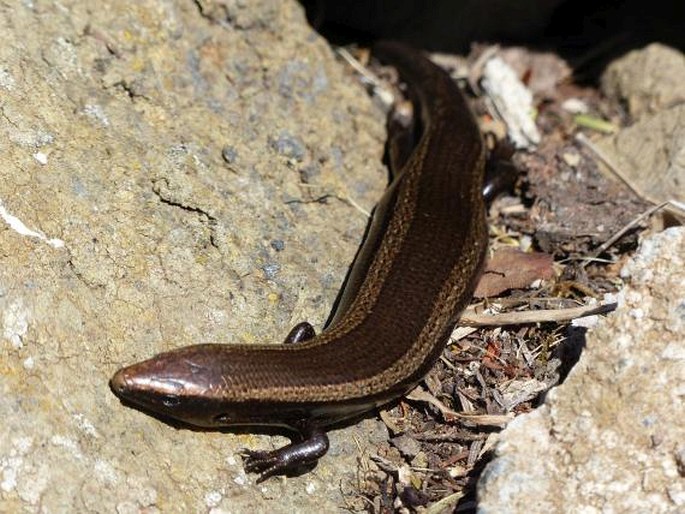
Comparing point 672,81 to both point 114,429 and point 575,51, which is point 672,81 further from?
point 114,429

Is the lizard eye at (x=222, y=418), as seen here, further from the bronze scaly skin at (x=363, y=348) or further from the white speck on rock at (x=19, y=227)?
the white speck on rock at (x=19, y=227)

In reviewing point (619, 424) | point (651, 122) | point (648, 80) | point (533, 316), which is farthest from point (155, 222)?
point (648, 80)

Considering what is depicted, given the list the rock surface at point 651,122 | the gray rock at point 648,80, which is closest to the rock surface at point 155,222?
the rock surface at point 651,122

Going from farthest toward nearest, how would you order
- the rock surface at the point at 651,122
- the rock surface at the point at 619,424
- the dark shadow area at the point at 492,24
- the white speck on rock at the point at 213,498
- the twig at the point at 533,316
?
the dark shadow area at the point at 492,24, the rock surface at the point at 651,122, the twig at the point at 533,316, the white speck on rock at the point at 213,498, the rock surface at the point at 619,424

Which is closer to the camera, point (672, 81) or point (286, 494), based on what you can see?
point (286, 494)

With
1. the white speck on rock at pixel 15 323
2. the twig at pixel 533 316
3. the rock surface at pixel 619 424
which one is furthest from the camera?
the twig at pixel 533 316

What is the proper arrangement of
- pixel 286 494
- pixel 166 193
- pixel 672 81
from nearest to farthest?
1. pixel 286 494
2. pixel 166 193
3. pixel 672 81

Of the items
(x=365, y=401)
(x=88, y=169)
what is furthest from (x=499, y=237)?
(x=88, y=169)

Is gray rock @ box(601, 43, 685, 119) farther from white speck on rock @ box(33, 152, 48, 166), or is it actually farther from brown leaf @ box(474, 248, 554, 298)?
white speck on rock @ box(33, 152, 48, 166)
